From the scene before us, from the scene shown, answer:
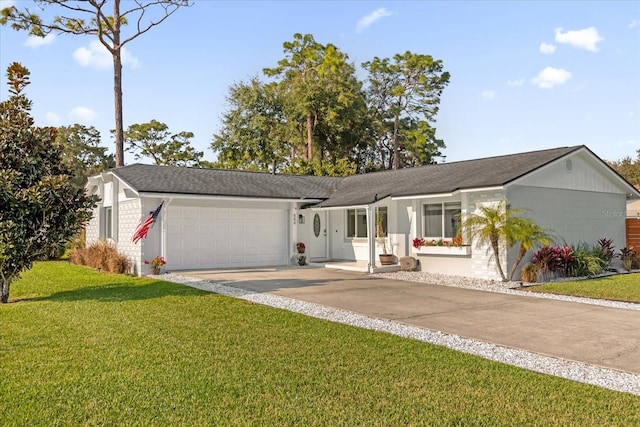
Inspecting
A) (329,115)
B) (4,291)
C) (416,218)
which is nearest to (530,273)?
(416,218)

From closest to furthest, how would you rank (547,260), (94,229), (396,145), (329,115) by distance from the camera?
1. (547,260)
2. (94,229)
3. (329,115)
4. (396,145)

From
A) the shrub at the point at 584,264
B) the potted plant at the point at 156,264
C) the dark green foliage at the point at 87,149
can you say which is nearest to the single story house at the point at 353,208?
the potted plant at the point at 156,264

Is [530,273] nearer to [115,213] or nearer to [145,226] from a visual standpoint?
[145,226]

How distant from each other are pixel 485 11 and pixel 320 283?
34.7 feet

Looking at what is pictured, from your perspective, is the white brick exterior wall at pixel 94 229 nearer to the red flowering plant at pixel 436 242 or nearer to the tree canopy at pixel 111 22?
the tree canopy at pixel 111 22

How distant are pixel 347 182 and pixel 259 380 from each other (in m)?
17.9

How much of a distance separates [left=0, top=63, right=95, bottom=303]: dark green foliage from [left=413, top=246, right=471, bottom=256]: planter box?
33.6ft

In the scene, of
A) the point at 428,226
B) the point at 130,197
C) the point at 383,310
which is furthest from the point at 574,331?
the point at 130,197

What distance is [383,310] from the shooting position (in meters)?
9.59

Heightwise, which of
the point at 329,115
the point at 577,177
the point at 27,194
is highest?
the point at 329,115

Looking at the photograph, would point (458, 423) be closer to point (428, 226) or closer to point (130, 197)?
point (428, 226)

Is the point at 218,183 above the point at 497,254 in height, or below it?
above

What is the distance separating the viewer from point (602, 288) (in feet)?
41.0

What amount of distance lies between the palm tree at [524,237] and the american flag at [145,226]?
36.0 ft
